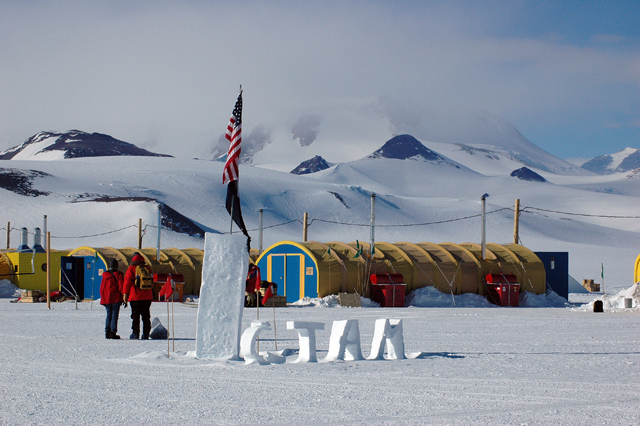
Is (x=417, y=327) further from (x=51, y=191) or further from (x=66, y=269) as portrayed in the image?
(x=51, y=191)

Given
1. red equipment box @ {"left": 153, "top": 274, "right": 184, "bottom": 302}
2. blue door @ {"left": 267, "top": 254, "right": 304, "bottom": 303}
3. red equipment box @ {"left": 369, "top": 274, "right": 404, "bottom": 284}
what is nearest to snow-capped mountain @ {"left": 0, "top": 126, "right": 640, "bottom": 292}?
red equipment box @ {"left": 369, "top": 274, "right": 404, "bottom": 284}

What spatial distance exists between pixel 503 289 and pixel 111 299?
1875 centimetres

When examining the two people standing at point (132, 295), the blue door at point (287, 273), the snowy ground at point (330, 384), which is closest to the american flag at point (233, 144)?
the two people standing at point (132, 295)

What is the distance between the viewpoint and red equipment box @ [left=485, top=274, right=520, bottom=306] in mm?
28953

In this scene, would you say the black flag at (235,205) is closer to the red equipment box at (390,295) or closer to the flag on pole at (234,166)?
the flag on pole at (234,166)

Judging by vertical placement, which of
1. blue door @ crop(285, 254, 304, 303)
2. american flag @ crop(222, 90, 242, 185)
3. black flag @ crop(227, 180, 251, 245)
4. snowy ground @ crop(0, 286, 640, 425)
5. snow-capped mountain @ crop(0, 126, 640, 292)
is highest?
snow-capped mountain @ crop(0, 126, 640, 292)

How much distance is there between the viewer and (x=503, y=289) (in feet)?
95.0

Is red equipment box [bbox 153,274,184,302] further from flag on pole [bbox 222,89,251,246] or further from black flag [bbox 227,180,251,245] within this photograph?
black flag [bbox 227,180,251,245]

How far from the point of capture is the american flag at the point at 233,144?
12.1 meters

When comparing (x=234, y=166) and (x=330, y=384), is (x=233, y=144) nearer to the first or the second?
(x=234, y=166)

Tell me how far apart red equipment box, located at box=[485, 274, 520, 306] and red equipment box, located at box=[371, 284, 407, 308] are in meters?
4.01

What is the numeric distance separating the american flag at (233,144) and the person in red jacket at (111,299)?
11.2 ft

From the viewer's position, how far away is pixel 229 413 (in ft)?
22.9

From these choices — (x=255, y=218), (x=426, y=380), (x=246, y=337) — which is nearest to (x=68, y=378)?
(x=246, y=337)
